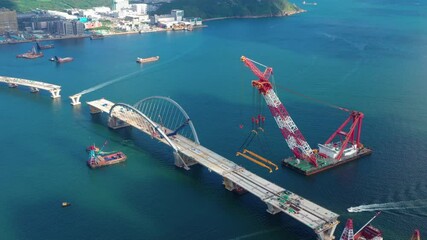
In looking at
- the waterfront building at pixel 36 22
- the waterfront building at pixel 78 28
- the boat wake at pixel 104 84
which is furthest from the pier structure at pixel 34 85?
the waterfront building at pixel 36 22

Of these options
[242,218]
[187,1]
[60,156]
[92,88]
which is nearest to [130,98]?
[92,88]

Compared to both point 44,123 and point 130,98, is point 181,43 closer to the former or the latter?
point 130,98

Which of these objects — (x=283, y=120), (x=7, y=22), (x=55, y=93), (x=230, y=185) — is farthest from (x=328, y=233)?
(x=7, y=22)

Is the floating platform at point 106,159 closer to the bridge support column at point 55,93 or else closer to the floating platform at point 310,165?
the floating platform at point 310,165

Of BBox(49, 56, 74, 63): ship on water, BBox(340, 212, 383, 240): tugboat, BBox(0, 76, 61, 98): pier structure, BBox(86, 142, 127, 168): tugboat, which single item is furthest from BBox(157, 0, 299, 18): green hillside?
BBox(340, 212, 383, 240): tugboat

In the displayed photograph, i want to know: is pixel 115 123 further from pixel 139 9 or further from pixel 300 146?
pixel 139 9

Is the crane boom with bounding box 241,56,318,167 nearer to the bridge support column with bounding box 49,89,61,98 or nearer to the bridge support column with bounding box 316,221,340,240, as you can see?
the bridge support column with bounding box 316,221,340,240
